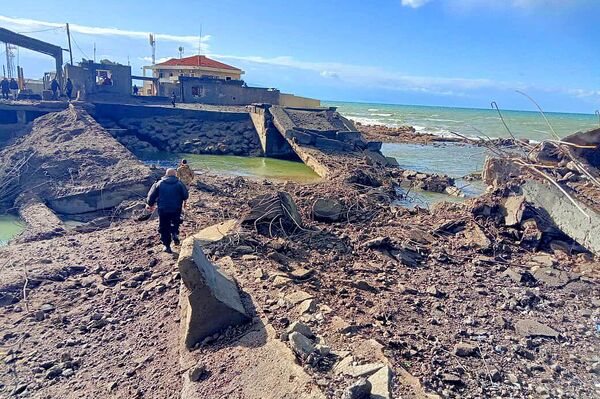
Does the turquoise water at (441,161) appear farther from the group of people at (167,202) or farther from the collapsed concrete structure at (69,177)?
the collapsed concrete structure at (69,177)

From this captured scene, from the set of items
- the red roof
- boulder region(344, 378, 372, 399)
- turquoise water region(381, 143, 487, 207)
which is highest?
the red roof

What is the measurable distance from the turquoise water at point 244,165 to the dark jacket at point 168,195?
9.17 metres

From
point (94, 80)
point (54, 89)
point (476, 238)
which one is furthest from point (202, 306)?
point (94, 80)

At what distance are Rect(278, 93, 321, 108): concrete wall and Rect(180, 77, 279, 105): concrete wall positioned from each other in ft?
4.25

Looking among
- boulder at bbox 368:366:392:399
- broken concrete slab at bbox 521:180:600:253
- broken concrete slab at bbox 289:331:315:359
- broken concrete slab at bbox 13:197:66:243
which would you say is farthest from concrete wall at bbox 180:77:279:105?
boulder at bbox 368:366:392:399

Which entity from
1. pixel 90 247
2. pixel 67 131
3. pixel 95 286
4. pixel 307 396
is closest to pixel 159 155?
pixel 67 131

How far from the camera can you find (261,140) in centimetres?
2170

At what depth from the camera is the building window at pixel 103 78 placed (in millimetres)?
26859

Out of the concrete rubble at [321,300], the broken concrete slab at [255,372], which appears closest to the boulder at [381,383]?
the concrete rubble at [321,300]

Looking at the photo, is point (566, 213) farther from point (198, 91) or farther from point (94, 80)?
point (94, 80)

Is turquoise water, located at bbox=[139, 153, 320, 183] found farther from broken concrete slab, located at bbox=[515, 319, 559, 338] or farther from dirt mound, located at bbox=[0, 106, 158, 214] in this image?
broken concrete slab, located at bbox=[515, 319, 559, 338]

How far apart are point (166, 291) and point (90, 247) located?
9.16 feet

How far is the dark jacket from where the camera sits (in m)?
6.53

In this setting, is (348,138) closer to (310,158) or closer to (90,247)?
(310,158)
